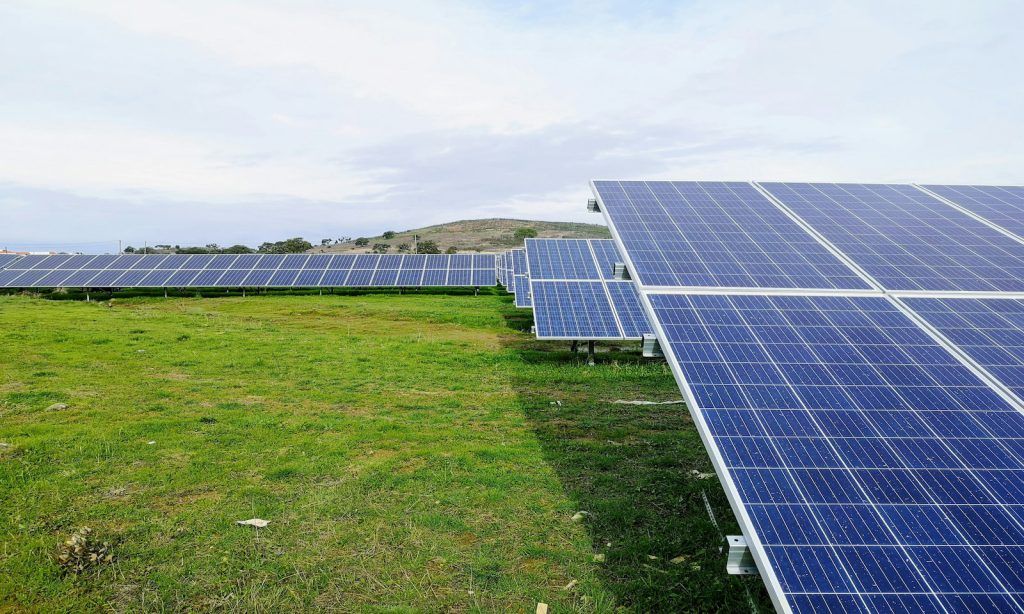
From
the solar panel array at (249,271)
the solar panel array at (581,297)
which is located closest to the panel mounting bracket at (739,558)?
the solar panel array at (581,297)

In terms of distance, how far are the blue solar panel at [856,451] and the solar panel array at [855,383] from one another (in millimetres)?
21

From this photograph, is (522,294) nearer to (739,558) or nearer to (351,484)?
(351,484)

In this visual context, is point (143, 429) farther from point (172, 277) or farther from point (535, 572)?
point (172, 277)

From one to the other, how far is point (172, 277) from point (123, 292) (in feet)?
11.5

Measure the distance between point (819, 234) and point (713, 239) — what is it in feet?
8.32

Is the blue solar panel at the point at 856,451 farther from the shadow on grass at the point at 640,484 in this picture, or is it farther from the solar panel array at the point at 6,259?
the solar panel array at the point at 6,259

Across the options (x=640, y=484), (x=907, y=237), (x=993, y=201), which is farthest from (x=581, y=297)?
(x=993, y=201)

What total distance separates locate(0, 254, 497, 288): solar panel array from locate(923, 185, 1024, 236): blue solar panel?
3162 centimetres

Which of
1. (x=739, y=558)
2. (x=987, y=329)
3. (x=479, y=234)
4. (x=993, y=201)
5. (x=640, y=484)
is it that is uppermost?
(x=479, y=234)

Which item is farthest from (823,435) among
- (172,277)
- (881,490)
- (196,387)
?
(172,277)

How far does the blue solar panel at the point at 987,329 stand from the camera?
786 cm

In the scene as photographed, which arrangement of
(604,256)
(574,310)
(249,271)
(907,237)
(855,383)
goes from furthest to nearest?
(249,271) → (604,256) → (574,310) → (907,237) → (855,383)

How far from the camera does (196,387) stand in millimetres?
16484

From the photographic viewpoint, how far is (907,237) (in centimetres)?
1203
